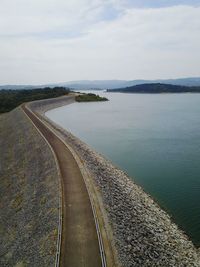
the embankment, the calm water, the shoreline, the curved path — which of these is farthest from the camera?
the calm water


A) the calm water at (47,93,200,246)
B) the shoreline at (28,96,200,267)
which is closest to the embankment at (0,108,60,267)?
the shoreline at (28,96,200,267)

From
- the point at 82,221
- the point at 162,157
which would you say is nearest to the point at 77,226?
the point at 82,221

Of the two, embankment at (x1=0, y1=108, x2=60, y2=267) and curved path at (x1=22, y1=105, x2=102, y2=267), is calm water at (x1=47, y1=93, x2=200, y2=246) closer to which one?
curved path at (x1=22, y1=105, x2=102, y2=267)

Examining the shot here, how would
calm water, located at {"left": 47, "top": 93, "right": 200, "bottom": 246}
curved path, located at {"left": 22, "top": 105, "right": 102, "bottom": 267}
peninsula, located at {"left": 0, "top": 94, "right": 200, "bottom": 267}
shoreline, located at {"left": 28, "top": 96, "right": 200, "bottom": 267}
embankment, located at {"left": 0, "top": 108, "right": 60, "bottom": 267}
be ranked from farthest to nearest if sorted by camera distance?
calm water, located at {"left": 47, "top": 93, "right": 200, "bottom": 246}
embankment, located at {"left": 0, "top": 108, "right": 60, "bottom": 267}
shoreline, located at {"left": 28, "top": 96, "right": 200, "bottom": 267}
peninsula, located at {"left": 0, "top": 94, "right": 200, "bottom": 267}
curved path, located at {"left": 22, "top": 105, "right": 102, "bottom": 267}

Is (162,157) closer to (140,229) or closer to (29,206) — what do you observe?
(29,206)

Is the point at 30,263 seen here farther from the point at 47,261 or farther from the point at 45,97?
the point at 45,97
